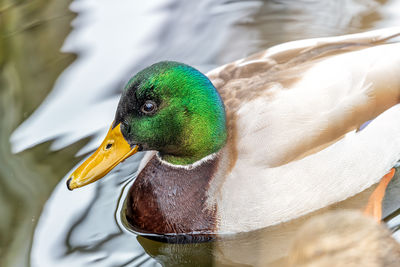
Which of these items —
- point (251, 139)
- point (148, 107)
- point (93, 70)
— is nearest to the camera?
point (148, 107)

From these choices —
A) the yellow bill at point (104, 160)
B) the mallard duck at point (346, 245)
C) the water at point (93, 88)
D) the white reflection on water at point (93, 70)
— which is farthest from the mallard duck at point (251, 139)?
the mallard duck at point (346, 245)

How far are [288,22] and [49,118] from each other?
7.19 ft

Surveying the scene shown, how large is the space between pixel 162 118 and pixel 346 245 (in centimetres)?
159

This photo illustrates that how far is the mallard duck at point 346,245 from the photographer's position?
9.97 ft

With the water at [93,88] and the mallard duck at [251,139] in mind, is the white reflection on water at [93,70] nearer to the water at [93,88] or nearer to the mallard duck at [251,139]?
the water at [93,88]

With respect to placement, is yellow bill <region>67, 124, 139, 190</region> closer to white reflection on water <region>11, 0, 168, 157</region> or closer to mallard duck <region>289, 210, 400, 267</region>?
white reflection on water <region>11, 0, 168, 157</region>

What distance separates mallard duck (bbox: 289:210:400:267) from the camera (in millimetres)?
3039

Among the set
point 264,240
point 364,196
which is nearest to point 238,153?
point 264,240

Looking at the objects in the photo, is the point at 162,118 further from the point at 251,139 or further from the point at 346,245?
the point at 346,245

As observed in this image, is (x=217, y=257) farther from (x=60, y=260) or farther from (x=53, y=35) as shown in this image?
(x=53, y=35)

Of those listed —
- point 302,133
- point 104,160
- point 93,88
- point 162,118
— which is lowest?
point 93,88

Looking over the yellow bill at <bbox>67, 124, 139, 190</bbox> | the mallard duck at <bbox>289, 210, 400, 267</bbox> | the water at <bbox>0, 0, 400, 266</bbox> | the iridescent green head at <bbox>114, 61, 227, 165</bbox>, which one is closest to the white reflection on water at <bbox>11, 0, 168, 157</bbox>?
the water at <bbox>0, 0, 400, 266</bbox>

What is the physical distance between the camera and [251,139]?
4395 mm

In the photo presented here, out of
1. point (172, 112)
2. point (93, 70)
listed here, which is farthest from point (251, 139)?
point (93, 70)
